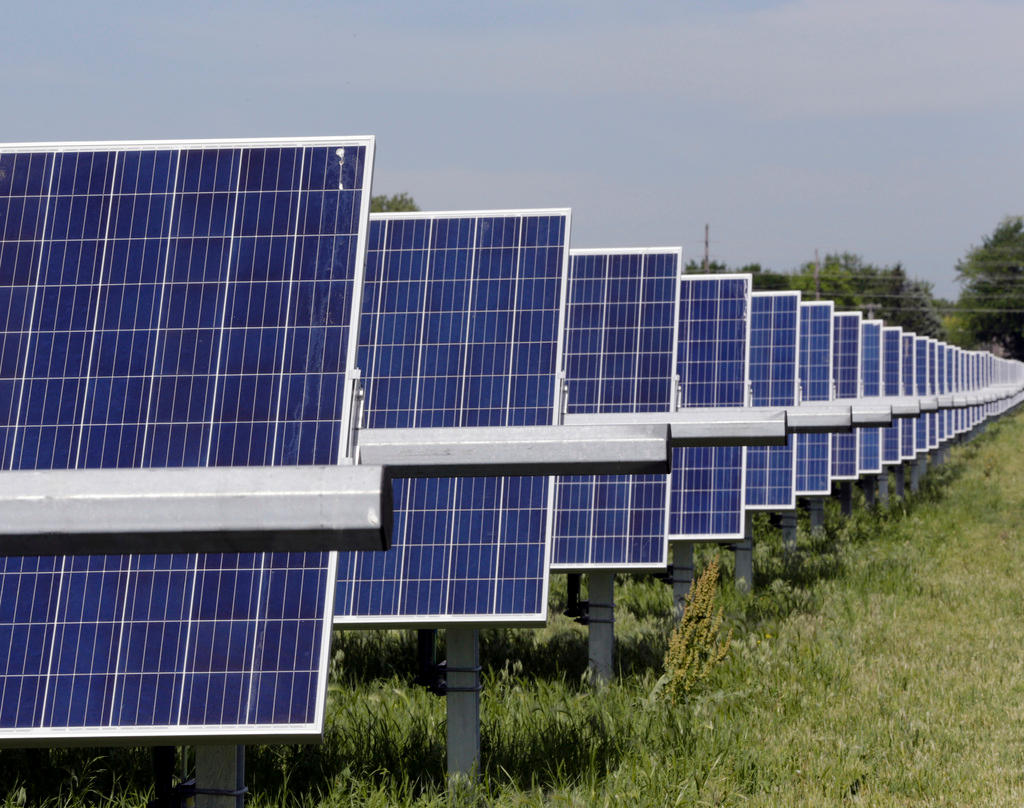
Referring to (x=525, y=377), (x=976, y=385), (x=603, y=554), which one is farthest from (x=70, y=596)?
(x=976, y=385)

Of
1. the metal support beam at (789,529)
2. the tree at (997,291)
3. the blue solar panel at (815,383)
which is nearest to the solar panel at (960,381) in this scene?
the blue solar panel at (815,383)

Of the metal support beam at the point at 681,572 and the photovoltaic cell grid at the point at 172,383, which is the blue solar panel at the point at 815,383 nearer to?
the metal support beam at the point at 681,572

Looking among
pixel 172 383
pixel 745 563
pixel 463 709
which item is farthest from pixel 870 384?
pixel 172 383

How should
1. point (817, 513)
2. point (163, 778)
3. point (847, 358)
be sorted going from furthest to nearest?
1. point (847, 358)
2. point (817, 513)
3. point (163, 778)

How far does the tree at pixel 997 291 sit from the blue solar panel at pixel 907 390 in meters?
134

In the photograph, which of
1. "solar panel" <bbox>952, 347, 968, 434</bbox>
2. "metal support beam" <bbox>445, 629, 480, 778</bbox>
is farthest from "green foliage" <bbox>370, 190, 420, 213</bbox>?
"metal support beam" <bbox>445, 629, 480, 778</bbox>

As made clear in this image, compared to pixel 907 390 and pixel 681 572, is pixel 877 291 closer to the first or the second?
pixel 907 390

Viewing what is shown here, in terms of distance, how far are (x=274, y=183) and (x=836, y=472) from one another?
2107 cm

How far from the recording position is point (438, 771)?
9688 millimetres

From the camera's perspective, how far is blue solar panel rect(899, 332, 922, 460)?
114 feet

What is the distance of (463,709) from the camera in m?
9.32

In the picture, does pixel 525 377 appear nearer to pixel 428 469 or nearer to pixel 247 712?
pixel 247 712

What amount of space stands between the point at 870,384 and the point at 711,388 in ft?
53.1

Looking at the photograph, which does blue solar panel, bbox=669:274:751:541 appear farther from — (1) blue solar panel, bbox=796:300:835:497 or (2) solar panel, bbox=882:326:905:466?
(2) solar panel, bbox=882:326:905:466
